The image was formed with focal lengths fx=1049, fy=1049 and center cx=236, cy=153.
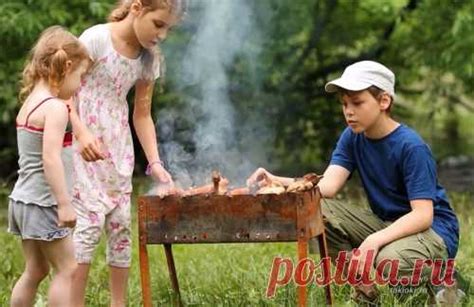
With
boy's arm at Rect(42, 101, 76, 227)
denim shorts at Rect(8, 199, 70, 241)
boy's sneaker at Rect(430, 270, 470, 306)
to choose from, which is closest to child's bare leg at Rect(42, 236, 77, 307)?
denim shorts at Rect(8, 199, 70, 241)

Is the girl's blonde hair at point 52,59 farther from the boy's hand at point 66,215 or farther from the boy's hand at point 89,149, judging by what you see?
the boy's hand at point 66,215

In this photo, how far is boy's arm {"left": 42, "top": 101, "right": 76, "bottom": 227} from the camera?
4.17m

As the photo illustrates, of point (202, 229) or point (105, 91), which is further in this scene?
point (105, 91)

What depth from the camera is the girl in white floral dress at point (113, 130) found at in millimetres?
4707

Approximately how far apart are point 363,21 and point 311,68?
0.75 m

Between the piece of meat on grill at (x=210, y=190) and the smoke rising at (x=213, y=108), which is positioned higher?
the smoke rising at (x=213, y=108)

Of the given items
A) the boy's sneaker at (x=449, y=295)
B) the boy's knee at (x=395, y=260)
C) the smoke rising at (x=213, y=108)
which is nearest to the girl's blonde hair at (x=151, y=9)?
the smoke rising at (x=213, y=108)

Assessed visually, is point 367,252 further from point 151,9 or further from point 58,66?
point 58,66

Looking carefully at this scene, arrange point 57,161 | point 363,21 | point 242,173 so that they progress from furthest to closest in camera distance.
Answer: point 363,21
point 242,173
point 57,161

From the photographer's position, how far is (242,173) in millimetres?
6238

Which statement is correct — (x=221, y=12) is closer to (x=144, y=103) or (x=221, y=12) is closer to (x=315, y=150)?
(x=144, y=103)

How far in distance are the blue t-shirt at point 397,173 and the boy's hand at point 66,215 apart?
1455mm

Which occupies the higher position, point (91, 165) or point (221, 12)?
point (221, 12)

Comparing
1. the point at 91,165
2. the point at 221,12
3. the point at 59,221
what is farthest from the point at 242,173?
the point at 59,221
